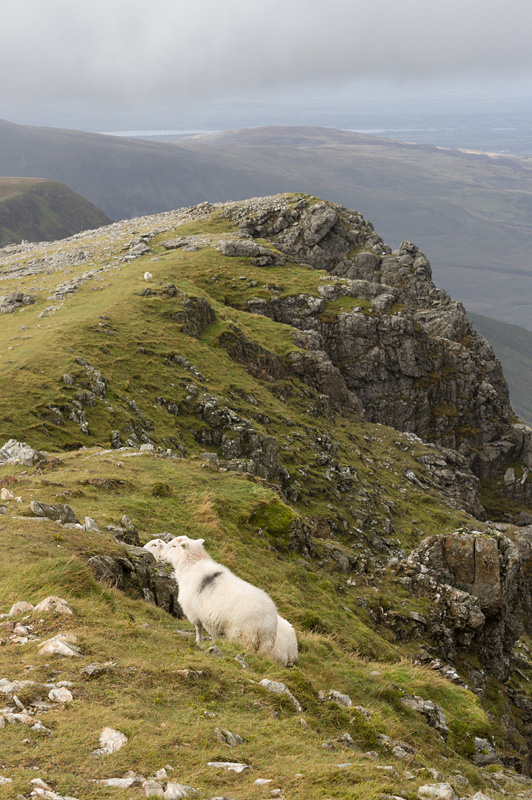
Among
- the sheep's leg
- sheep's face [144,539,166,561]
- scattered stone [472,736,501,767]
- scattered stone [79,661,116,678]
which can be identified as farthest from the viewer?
sheep's face [144,539,166,561]

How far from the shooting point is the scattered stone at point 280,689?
35.8 feet

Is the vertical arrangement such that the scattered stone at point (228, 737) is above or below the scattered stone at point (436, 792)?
A: above

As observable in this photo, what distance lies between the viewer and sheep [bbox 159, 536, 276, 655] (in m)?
13.0

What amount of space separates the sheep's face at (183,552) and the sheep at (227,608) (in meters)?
0.48

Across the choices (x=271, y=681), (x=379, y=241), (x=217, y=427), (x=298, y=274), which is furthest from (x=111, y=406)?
(x=379, y=241)

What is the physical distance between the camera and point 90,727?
312 inches

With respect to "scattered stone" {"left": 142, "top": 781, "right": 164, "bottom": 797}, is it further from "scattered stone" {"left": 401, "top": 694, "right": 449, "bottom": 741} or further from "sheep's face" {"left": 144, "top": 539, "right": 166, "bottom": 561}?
"scattered stone" {"left": 401, "top": 694, "right": 449, "bottom": 741}

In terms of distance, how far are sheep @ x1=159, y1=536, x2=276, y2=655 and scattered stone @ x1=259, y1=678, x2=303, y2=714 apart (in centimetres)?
183

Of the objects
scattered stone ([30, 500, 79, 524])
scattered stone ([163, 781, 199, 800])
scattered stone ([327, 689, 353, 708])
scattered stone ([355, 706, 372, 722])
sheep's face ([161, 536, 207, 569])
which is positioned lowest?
scattered stone ([327, 689, 353, 708])

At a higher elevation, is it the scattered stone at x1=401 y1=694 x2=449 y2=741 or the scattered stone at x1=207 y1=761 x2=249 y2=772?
the scattered stone at x1=207 y1=761 x2=249 y2=772

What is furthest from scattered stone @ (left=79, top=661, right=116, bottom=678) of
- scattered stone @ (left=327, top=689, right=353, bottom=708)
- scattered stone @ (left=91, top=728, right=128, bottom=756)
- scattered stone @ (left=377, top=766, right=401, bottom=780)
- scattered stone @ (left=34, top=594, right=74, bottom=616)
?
scattered stone @ (left=327, top=689, right=353, bottom=708)

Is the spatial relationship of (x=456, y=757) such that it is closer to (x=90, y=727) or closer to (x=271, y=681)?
(x=271, y=681)

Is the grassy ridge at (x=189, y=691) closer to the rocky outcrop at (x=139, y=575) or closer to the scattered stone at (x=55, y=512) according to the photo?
the rocky outcrop at (x=139, y=575)

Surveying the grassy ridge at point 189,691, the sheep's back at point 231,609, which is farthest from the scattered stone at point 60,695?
the sheep's back at point 231,609
